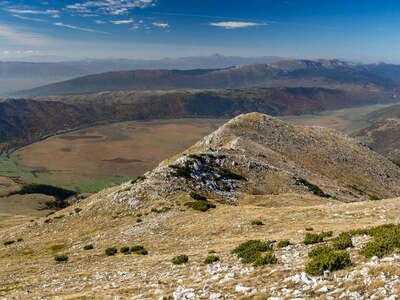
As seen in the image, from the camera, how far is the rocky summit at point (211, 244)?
15.0 m

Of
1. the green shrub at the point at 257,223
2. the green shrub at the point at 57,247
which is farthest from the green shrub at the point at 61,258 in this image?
the green shrub at the point at 257,223

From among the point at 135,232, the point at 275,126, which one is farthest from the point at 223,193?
the point at 275,126

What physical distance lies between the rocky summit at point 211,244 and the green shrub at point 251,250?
0.10 metres

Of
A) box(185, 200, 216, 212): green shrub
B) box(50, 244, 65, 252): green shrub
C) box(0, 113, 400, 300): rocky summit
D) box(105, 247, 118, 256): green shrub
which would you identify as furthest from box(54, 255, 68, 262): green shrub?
box(185, 200, 216, 212): green shrub

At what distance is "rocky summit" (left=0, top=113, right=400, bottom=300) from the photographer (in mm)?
15047

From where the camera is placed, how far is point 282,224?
108 feet

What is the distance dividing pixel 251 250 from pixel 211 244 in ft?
26.6

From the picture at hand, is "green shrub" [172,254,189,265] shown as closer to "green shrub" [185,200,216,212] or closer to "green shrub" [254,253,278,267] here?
"green shrub" [254,253,278,267]

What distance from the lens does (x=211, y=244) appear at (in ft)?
95.8

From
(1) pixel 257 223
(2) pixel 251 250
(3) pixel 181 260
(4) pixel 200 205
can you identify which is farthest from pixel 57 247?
(2) pixel 251 250

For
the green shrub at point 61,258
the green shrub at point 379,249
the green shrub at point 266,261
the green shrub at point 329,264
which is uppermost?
the green shrub at point 379,249

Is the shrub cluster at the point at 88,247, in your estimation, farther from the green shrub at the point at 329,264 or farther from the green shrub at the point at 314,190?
the green shrub at the point at 314,190

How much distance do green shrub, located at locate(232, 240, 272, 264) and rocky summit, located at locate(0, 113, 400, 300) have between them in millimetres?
96

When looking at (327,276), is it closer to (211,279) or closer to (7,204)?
(211,279)
